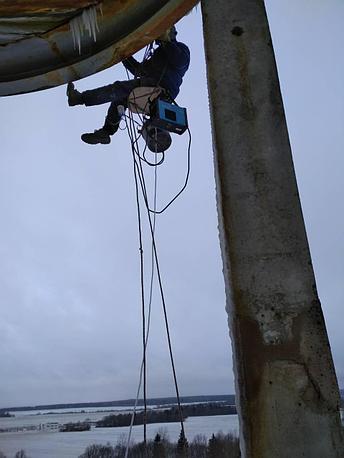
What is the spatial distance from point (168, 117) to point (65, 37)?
178 cm

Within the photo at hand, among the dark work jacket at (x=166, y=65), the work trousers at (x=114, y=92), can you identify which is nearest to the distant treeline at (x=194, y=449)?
the dark work jacket at (x=166, y=65)

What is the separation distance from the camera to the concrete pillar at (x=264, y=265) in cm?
A: 263

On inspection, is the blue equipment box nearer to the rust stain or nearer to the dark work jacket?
the dark work jacket

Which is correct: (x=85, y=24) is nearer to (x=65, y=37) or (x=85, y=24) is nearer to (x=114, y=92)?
(x=65, y=37)

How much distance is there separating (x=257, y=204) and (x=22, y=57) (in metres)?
4.49

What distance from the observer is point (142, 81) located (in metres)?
6.61

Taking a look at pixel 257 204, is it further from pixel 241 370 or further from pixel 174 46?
pixel 174 46

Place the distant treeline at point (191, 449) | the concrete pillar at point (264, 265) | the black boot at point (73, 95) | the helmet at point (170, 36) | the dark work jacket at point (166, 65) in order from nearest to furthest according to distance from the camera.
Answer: the concrete pillar at point (264, 265), the black boot at point (73, 95), the helmet at point (170, 36), the dark work jacket at point (166, 65), the distant treeline at point (191, 449)

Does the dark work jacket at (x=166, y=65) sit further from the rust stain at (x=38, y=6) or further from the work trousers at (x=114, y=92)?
the rust stain at (x=38, y=6)

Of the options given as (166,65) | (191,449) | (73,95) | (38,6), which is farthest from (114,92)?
(191,449)

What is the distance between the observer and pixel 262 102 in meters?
3.53

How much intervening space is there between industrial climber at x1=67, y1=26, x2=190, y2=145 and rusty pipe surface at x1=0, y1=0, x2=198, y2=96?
1.42ft

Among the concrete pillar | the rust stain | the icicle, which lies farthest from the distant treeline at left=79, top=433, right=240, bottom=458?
the concrete pillar

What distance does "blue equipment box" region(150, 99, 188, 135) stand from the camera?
598 centimetres
